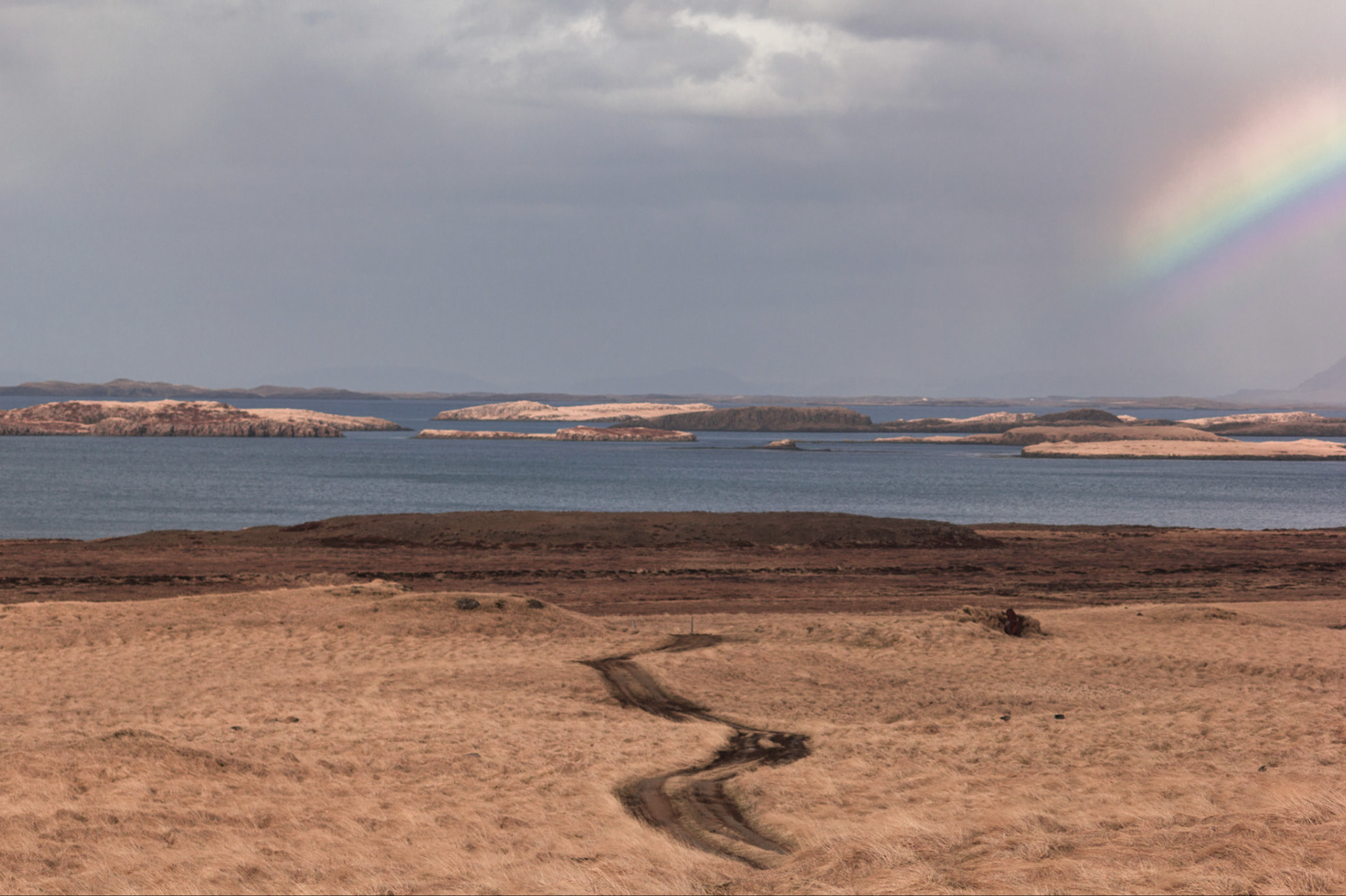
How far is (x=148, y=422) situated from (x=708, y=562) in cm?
15600

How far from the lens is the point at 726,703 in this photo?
652 inches

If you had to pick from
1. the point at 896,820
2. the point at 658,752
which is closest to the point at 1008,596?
the point at 658,752

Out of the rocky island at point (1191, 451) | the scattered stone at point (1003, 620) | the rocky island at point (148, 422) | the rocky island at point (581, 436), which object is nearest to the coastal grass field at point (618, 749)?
the scattered stone at point (1003, 620)

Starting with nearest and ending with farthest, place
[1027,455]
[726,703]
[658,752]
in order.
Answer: [658,752] < [726,703] < [1027,455]

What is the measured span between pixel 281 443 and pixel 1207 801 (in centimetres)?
15419

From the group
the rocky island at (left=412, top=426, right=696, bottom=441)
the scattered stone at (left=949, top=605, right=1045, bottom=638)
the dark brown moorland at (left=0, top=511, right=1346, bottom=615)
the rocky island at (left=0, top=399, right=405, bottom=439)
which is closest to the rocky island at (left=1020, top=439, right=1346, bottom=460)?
the rocky island at (left=412, top=426, right=696, bottom=441)

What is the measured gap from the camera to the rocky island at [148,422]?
163625mm

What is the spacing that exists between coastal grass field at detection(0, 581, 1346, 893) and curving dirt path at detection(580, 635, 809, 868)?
0.84 feet

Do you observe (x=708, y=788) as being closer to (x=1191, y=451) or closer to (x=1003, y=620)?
(x=1003, y=620)

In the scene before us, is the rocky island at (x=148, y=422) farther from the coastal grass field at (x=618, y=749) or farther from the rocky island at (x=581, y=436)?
the coastal grass field at (x=618, y=749)

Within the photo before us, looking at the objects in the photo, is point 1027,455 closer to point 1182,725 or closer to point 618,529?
point 618,529

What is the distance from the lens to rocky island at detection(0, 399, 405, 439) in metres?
164

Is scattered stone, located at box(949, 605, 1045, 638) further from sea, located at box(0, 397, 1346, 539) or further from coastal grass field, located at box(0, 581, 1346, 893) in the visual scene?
sea, located at box(0, 397, 1346, 539)

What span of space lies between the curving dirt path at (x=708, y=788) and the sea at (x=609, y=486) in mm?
39456
